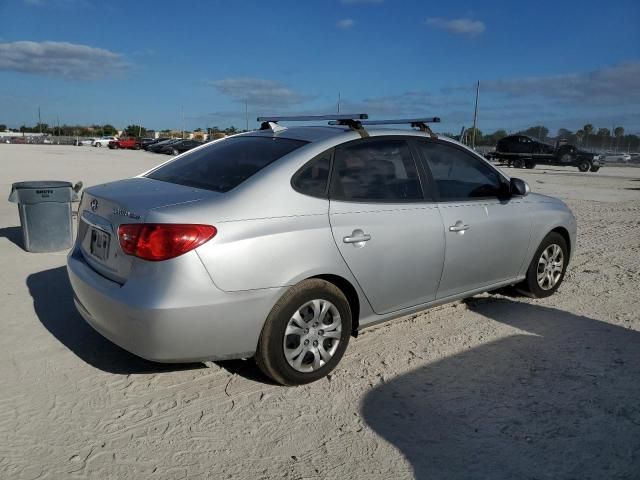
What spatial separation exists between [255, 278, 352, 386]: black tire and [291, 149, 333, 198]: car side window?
573mm

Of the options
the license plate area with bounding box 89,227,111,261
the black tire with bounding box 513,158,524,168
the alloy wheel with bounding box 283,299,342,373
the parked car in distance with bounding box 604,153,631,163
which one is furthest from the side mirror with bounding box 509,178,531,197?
the parked car in distance with bounding box 604,153,631,163

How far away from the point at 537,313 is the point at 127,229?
12.2ft

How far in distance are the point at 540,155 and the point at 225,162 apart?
31635mm

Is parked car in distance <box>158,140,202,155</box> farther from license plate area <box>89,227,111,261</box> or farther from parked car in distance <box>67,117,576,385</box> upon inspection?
license plate area <box>89,227,111,261</box>

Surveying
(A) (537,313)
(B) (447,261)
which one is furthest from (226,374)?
(A) (537,313)

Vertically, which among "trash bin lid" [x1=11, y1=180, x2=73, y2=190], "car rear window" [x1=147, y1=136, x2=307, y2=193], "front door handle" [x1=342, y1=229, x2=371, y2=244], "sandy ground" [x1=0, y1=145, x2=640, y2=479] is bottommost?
"sandy ground" [x1=0, y1=145, x2=640, y2=479]

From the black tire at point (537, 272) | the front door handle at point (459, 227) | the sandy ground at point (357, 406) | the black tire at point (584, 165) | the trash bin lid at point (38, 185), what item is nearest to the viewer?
the sandy ground at point (357, 406)

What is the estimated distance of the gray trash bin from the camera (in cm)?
650

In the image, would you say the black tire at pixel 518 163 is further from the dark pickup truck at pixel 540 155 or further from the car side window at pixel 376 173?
the car side window at pixel 376 173

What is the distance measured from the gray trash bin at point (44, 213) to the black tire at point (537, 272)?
535 cm

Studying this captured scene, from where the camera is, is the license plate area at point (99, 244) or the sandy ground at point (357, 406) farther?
the license plate area at point (99, 244)

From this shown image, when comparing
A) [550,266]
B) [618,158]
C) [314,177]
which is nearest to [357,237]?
[314,177]

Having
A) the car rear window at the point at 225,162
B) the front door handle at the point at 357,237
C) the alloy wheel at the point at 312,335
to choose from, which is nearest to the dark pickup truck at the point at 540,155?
the car rear window at the point at 225,162

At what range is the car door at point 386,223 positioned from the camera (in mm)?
3611
